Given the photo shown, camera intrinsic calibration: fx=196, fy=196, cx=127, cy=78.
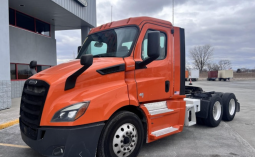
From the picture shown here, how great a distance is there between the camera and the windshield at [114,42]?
382 cm

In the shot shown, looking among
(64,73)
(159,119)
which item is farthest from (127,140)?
(64,73)

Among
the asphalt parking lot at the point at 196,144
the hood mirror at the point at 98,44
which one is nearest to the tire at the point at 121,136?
the asphalt parking lot at the point at 196,144

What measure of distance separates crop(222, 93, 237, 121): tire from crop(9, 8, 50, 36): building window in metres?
12.2

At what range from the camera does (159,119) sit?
409 cm

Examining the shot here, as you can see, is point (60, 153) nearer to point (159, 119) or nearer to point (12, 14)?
point (159, 119)

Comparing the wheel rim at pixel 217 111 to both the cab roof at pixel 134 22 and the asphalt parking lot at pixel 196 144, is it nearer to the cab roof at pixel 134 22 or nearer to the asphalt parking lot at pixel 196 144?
the asphalt parking lot at pixel 196 144

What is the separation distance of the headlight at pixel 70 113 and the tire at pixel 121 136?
1.80 feet

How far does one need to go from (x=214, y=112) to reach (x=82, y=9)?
36.8 ft

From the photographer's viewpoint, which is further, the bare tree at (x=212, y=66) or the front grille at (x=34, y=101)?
the bare tree at (x=212, y=66)

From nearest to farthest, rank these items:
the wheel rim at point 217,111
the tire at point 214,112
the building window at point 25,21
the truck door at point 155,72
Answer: the truck door at point 155,72, the tire at point 214,112, the wheel rim at point 217,111, the building window at point 25,21

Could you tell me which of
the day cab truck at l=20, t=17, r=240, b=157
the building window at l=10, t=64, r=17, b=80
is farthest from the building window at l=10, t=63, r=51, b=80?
the day cab truck at l=20, t=17, r=240, b=157

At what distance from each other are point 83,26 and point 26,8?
14.9 ft

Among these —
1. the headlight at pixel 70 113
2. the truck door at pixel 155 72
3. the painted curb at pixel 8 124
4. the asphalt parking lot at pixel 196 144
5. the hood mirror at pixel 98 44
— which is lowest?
the asphalt parking lot at pixel 196 144

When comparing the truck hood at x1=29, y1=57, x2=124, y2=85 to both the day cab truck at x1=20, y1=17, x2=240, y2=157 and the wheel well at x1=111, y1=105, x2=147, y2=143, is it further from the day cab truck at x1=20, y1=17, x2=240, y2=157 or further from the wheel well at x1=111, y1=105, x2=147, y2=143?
the wheel well at x1=111, y1=105, x2=147, y2=143
